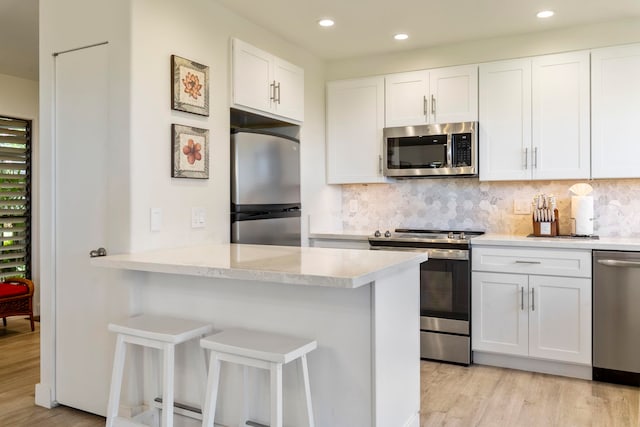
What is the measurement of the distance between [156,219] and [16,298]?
2.64 m

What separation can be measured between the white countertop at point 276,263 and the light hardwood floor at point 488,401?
1.00m

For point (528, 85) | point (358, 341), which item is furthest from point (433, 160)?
point (358, 341)

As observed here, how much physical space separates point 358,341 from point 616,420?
5.40ft

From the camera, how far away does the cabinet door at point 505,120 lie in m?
3.73

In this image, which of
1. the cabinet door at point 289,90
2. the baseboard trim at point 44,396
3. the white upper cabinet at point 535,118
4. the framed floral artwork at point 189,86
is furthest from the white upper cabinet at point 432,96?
the baseboard trim at point 44,396

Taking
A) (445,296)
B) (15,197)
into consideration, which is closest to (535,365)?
(445,296)

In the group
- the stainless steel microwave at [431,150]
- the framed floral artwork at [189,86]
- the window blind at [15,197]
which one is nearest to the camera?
the framed floral artwork at [189,86]

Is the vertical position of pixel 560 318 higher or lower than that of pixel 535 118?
lower

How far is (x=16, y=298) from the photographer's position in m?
4.44

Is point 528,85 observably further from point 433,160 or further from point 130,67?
point 130,67

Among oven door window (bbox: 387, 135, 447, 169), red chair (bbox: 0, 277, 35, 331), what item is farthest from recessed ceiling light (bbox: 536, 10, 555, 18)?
red chair (bbox: 0, 277, 35, 331)

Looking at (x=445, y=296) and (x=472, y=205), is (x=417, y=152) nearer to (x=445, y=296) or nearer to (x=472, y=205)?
(x=472, y=205)

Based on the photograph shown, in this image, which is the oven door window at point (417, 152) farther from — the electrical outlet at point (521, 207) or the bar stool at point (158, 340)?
the bar stool at point (158, 340)

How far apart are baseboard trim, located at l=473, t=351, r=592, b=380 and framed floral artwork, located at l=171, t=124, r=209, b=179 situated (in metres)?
2.36
